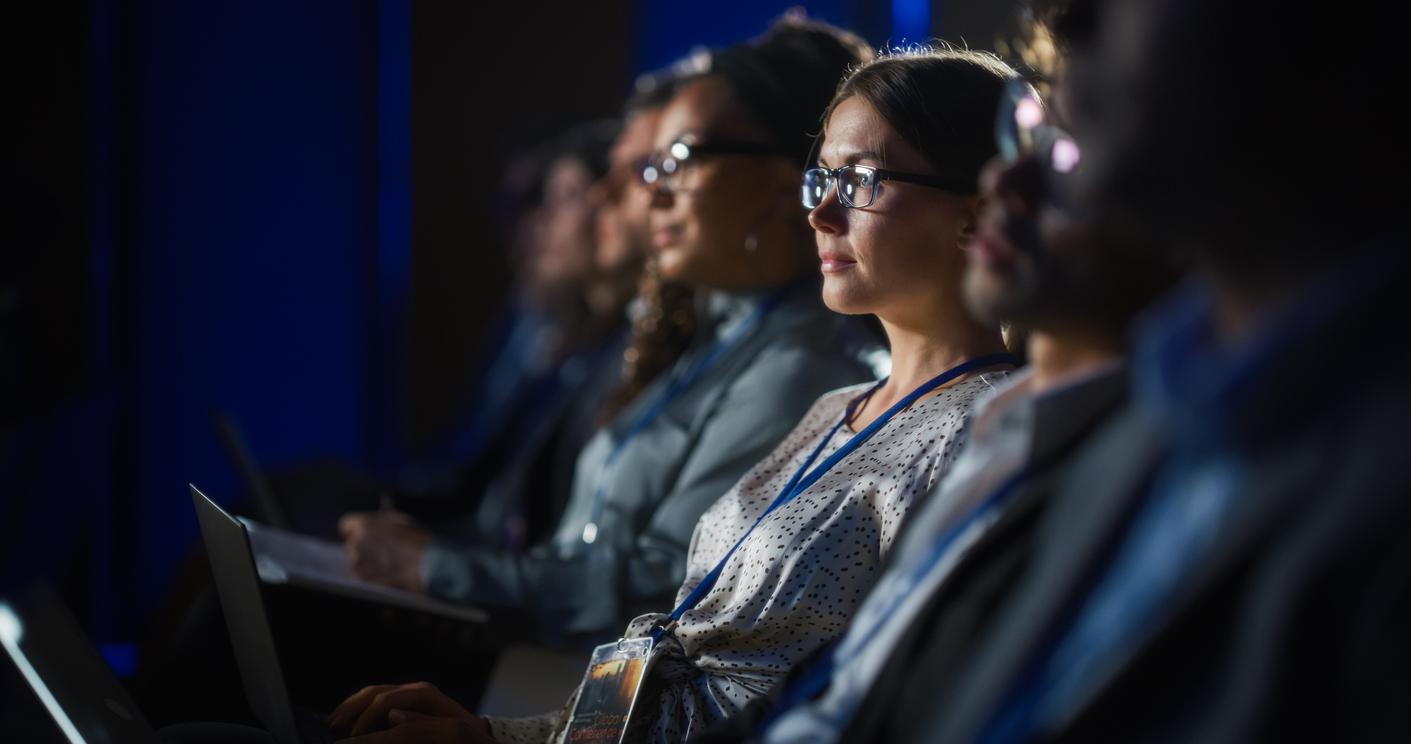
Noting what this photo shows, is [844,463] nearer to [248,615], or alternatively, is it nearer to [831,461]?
[831,461]

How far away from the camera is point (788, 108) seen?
2258 mm

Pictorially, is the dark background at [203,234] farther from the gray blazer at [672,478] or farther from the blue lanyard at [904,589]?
the blue lanyard at [904,589]

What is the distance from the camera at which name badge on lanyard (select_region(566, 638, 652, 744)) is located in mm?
1422

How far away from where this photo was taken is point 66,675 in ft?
4.34

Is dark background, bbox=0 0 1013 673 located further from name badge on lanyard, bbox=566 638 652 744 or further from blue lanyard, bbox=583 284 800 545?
name badge on lanyard, bbox=566 638 652 744

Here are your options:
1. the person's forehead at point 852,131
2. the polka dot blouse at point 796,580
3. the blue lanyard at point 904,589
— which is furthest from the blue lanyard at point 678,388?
the blue lanyard at point 904,589

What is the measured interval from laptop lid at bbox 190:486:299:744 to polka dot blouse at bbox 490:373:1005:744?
0.83 feet

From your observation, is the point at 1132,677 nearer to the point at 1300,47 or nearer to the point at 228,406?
the point at 1300,47

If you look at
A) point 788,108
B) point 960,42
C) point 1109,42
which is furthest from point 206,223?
point 1109,42

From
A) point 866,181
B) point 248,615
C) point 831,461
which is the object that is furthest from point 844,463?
point 248,615

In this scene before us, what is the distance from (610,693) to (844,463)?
367 mm

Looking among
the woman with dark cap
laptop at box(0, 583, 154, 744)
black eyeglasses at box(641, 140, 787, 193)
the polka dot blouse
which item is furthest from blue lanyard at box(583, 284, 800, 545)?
laptop at box(0, 583, 154, 744)

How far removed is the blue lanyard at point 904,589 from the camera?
93 centimetres

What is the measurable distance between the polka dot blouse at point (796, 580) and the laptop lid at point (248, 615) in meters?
0.25
